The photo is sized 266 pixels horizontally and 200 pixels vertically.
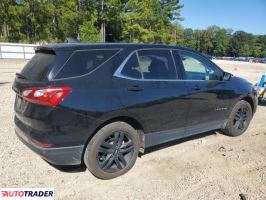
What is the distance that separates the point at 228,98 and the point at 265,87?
154 inches

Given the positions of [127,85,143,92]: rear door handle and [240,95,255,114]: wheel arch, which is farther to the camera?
[240,95,255,114]: wheel arch

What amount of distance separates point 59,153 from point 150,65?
1.86 metres

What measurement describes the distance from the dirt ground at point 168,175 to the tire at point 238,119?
1.45ft

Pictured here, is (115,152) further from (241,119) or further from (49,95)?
(241,119)

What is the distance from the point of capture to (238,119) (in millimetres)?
6000

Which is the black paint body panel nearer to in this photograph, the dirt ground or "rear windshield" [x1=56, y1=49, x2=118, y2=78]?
"rear windshield" [x1=56, y1=49, x2=118, y2=78]

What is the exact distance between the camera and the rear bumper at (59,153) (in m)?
3.50

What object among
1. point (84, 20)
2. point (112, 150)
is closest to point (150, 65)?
point (112, 150)

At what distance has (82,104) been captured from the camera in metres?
3.54

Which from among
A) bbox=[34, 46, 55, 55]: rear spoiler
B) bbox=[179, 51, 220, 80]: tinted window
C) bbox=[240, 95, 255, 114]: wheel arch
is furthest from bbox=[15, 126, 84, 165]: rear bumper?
bbox=[240, 95, 255, 114]: wheel arch

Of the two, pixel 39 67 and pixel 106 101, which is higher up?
pixel 39 67

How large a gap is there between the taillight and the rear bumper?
22.4 inches

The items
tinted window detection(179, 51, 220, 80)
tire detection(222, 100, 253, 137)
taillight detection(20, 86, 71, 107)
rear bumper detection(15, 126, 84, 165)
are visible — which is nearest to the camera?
taillight detection(20, 86, 71, 107)

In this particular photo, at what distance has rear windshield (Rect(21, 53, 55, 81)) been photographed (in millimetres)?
3598
